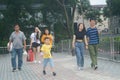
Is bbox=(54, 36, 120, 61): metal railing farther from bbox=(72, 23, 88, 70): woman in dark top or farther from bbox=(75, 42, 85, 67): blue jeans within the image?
bbox=(75, 42, 85, 67): blue jeans

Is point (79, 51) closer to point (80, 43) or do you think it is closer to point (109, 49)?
point (80, 43)

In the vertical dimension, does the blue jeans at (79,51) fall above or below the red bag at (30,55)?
above

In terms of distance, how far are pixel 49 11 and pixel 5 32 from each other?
9899 millimetres

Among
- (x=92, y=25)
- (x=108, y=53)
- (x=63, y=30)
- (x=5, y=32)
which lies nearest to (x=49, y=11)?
(x=63, y=30)

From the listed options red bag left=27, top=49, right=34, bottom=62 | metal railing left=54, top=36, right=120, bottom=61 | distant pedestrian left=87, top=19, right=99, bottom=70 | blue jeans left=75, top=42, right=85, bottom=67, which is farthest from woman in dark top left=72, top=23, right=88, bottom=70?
red bag left=27, top=49, right=34, bottom=62

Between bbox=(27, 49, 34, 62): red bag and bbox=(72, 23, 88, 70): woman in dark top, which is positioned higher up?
bbox=(72, 23, 88, 70): woman in dark top

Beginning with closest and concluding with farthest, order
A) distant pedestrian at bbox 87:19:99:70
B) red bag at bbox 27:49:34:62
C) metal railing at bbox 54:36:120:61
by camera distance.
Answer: distant pedestrian at bbox 87:19:99:70
metal railing at bbox 54:36:120:61
red bag at bbox 27:49:34:62

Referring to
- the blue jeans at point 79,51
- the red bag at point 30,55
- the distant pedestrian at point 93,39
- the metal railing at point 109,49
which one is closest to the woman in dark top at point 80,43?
the blue jeans at point 79,51

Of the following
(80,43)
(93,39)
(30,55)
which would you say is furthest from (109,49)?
(80,43)

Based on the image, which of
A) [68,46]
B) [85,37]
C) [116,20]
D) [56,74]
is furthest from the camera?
[116,20]

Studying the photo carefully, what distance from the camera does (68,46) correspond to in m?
31.6

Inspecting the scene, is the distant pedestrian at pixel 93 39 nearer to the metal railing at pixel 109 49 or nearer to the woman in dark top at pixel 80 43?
the woman in dark top at pixel 80 43

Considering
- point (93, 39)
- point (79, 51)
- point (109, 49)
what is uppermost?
point (93, 39)

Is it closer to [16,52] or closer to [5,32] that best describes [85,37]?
[16,52]
